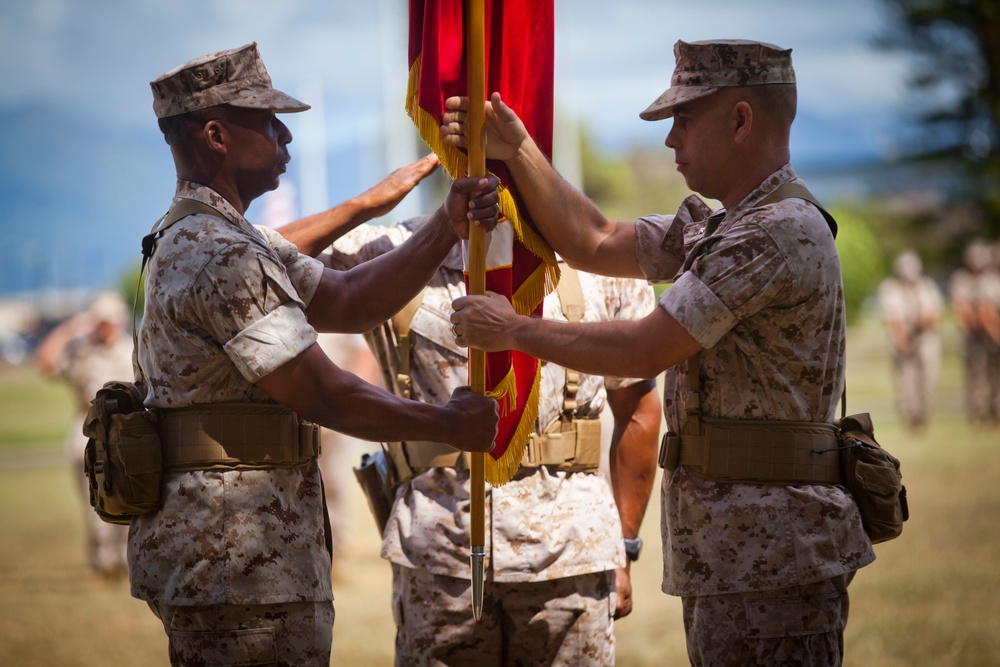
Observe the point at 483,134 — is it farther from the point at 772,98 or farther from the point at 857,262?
the point at 857,262

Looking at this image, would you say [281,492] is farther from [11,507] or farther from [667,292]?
[11,507]

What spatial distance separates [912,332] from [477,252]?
13.3m

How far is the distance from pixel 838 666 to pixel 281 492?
5.22ft

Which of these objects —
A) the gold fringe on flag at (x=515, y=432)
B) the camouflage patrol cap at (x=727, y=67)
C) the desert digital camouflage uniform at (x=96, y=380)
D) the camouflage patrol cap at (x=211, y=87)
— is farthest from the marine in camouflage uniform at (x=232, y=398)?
the desert digital camouflage uniform at (x=96, y=380)

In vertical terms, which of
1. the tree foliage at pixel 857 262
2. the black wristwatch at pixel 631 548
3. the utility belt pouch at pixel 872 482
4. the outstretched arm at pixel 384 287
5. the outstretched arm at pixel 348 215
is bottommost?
the black wristwatch at pixel 631 548

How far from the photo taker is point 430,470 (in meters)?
3.53

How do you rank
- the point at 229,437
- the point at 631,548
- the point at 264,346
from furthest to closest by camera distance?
the point at 631,548 → the point at 229,437 → the point at 264,346

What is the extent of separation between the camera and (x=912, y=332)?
599 inches

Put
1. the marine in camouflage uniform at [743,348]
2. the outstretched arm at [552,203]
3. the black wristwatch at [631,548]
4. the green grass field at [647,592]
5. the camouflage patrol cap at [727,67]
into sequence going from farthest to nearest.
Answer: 1. the green grass field at [647,592]
2. the black wristwatch at [631,548]
3. the outstretched arm at [552,203]
4. the camouflage patrol cap at [727,67]
5. the marine in camouflage uniform at [743,348]

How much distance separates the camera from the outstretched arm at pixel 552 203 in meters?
3.26

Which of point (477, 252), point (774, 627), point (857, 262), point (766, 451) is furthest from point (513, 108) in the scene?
point (857, 262)

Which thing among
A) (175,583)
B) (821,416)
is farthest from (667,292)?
(175,583)

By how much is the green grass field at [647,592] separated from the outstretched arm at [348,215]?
3619 mm

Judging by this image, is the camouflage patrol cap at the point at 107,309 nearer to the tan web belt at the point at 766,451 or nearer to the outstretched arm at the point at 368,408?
the outstretched arm at the point at 368,408
